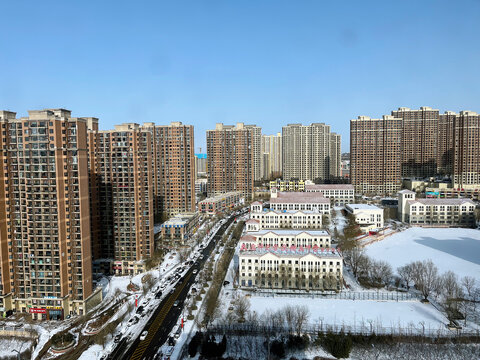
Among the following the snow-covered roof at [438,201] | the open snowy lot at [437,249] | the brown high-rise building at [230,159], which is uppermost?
the brown high-rise building at [230,159]

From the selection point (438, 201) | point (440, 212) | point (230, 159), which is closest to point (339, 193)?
point (438, 201)

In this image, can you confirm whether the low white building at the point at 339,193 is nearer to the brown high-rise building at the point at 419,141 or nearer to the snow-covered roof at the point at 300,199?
the snow-covered roof at the point at 300,199

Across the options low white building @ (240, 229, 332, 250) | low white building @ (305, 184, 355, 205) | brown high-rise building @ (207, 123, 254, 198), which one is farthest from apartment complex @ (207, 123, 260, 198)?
low white building @ (240, 229, 332, 250)

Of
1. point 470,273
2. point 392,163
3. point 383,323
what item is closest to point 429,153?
point 392,163

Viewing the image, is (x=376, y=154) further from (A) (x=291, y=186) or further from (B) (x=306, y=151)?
(A) (x=291, y=186)

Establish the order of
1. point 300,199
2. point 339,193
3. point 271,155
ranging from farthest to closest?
point 271,155, point 339,193, point 300,199

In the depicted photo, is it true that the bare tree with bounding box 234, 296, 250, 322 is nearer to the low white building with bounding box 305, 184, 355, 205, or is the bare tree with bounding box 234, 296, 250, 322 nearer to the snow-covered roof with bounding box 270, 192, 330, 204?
the snow-covered roof with bounding box 270, 192, 330, 204

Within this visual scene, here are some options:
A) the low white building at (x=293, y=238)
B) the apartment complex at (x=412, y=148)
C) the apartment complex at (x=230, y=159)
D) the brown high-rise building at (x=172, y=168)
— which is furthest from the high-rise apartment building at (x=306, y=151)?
the low white building at (x=293, y=238)
